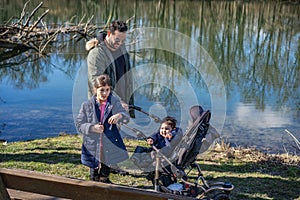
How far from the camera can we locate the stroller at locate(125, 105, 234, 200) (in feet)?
12.1

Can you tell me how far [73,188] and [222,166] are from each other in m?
3.26

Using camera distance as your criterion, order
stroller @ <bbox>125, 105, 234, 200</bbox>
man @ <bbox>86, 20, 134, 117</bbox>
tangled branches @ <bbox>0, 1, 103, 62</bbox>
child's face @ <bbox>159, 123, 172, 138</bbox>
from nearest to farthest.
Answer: stroller @ <bbox>125, 105, 234, 200</bbox>, child's face @ <bbox>159, 123, 172, 138</bbox>, man @ <bbox>86, 20, 134, 117</bbox>, tangled branches @ <bbox>0, 1, 103, 62</bbox>

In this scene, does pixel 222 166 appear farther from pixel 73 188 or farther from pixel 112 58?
pixel 73 188

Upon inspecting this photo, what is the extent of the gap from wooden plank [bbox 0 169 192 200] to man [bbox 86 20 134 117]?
1.67 meters

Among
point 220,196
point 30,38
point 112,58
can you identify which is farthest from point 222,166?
point 30,38

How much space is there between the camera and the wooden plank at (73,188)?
232cm

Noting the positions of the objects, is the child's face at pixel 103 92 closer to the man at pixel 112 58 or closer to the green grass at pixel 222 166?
the man at pixel 112 58

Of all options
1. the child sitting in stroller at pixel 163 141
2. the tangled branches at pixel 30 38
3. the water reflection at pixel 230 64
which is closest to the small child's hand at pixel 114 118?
the child sitting in stroller at pixel 163 141

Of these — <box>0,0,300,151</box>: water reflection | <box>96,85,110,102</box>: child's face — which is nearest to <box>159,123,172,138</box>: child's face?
<box>96,85,110,102</box>: child's face

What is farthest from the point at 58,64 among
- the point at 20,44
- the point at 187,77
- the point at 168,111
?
the point at 168,111

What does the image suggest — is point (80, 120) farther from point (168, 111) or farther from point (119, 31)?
point (168, 111)

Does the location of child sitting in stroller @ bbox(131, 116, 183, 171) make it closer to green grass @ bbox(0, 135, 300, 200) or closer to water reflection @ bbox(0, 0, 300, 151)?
green grass @ bbox(0, 135, 300, 200)

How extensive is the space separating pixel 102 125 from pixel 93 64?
0.71 m

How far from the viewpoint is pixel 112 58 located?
443cm
